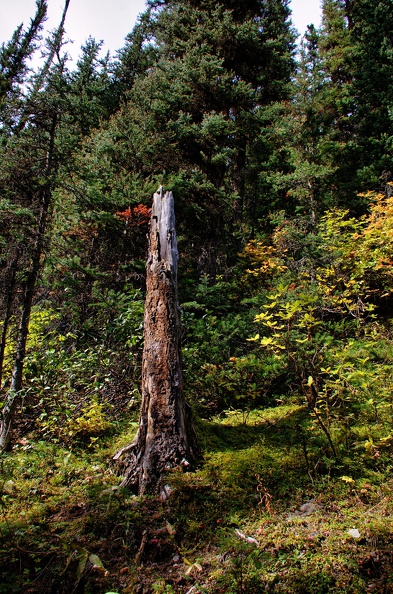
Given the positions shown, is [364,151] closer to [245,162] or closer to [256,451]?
[245,162]

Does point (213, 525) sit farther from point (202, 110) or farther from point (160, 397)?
point (202, 110)

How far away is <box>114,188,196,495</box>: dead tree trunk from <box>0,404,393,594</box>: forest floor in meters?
0.20

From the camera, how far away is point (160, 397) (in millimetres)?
3318

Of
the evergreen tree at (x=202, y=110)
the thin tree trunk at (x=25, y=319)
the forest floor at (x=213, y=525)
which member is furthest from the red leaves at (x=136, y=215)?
the forest floor at (x=213, y=525)

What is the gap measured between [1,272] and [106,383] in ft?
7.83

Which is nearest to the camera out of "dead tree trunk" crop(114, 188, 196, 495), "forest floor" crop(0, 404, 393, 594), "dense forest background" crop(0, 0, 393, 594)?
"forest floor" crop(0, 404, 393, 594)

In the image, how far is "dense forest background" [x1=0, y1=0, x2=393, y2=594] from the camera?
2.32 metres

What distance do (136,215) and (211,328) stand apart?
327 centimetres

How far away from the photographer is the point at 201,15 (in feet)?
33.2

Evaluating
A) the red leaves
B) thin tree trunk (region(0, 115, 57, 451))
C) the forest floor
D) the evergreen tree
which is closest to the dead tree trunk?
the forest floor

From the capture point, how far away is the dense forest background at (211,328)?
2.32 meters

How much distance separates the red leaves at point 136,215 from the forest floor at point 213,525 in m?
5.25

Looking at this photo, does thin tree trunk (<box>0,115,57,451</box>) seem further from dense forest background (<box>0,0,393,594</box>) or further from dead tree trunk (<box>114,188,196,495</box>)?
dead tree trunk (<box>114,188,196,495</box>)

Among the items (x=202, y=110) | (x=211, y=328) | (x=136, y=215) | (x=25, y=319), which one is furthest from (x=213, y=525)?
(x=202, y=110)
